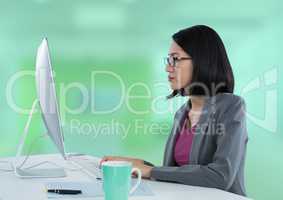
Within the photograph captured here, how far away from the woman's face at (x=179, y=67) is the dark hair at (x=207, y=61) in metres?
0.02

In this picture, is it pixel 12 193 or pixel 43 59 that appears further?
pixel 43 59

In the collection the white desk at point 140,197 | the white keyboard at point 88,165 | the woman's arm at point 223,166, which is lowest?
the white keyboard at point 88,165

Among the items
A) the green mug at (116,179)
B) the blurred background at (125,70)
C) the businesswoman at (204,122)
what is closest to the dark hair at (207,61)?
the businesswoman at (204,122)

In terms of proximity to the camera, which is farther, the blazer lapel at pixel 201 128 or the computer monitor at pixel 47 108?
the blazer lapel at pixel 201 128

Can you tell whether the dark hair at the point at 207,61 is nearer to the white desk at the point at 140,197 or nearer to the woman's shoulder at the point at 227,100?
the woman's shoulder at the point at 227,100

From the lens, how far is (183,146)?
190 centimetres

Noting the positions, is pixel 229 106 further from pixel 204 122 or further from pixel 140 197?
pixel 140 197

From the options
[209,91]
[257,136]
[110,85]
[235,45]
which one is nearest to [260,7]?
[235,45]

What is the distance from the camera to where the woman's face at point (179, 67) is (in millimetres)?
1872

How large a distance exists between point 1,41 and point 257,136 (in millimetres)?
1737

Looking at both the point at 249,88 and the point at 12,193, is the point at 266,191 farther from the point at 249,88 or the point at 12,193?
the point at 12,193

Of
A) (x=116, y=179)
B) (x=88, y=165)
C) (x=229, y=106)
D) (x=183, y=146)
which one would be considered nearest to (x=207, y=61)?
(x=229, y=106)

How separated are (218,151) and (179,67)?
1.35ft

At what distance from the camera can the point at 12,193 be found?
138 centimetres
